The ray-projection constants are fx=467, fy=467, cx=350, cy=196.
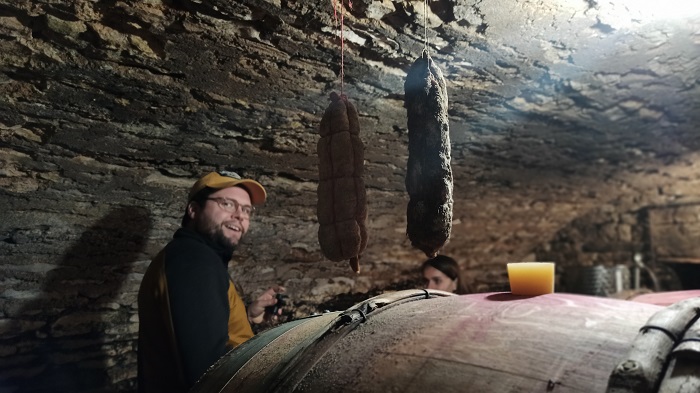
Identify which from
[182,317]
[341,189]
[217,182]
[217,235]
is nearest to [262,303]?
[217,235]

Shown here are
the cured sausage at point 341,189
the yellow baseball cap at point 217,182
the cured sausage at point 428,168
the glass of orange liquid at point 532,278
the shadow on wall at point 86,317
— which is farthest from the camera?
the shadow on wall at point 86,317

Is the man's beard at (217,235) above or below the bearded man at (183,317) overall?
above

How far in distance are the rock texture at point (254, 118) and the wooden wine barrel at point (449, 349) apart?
1.14m

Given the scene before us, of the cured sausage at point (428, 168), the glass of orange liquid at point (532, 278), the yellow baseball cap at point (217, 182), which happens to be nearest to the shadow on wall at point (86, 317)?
the yellow baseball cap at point (217, 182)

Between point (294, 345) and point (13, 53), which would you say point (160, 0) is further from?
point (294, 345)

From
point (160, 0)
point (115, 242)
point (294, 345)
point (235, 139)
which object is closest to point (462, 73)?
point (235, 139)

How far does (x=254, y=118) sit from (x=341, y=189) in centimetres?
114

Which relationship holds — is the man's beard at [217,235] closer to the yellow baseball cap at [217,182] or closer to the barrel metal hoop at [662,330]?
the yellow baseball cap at [217,182]

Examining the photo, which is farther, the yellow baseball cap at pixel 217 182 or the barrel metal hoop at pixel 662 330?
the yellow baseball cap at pixel 217 182

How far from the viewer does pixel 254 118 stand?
258 centimetres

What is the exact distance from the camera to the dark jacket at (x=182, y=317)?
1953 millimetres

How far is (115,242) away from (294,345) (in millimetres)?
1859

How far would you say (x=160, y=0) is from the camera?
5.69 ft

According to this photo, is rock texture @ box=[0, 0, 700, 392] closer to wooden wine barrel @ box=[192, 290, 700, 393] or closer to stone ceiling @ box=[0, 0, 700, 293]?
stone ceiling @ box=[0, 0, 700, 293]
